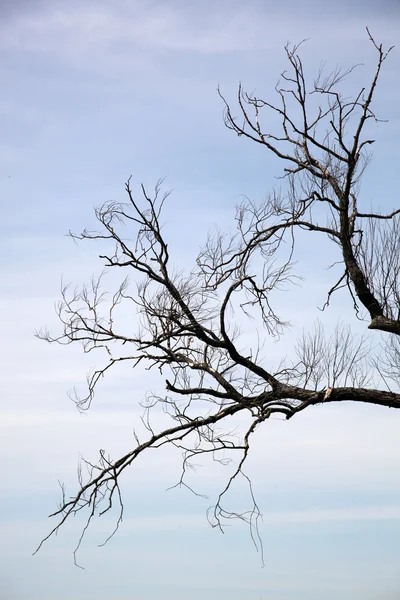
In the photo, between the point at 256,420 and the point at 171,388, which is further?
the point at 171,388

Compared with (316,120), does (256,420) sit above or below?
below

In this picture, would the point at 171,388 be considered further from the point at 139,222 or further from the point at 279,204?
the point at 279,204

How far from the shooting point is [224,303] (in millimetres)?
8656

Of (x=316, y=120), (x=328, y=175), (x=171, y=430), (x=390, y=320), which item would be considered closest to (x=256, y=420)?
(x=171, y=430)

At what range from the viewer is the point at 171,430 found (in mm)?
8969

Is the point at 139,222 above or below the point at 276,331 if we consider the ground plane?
above

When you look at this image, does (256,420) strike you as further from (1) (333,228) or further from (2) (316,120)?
(2) (316,120)

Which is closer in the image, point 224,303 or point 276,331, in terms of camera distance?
point 224,303

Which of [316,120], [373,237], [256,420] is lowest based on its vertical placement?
[256,420]

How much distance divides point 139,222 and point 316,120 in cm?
276

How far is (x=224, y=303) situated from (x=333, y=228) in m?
1.92

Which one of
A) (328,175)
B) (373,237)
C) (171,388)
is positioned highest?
(328,175)

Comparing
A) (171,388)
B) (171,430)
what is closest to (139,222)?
(171,388)

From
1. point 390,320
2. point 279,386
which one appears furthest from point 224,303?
point 390,320
